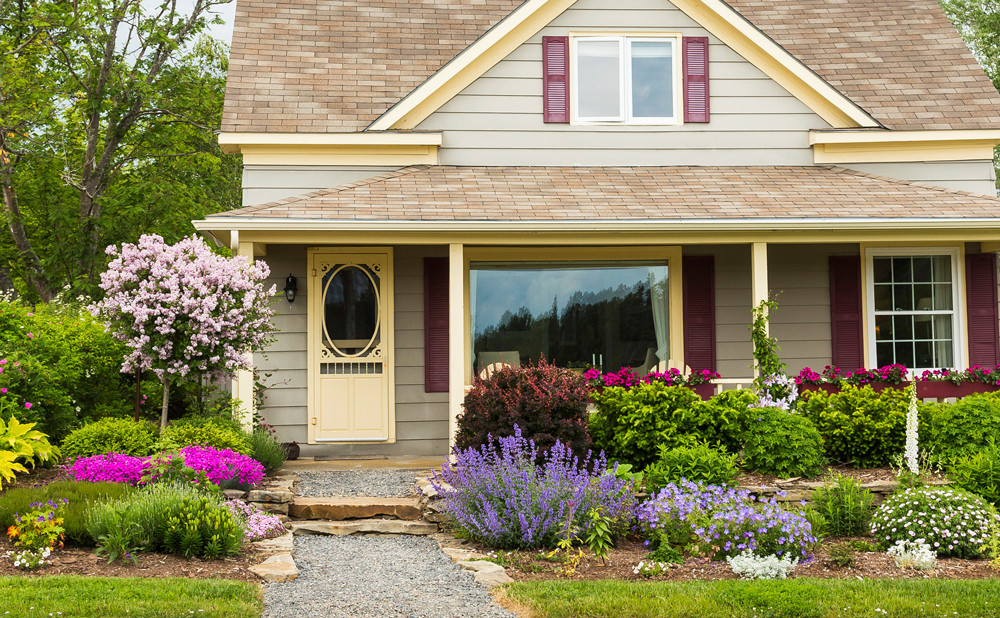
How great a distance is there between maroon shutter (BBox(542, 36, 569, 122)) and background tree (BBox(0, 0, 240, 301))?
8.69 meters

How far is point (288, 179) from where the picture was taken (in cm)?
1103

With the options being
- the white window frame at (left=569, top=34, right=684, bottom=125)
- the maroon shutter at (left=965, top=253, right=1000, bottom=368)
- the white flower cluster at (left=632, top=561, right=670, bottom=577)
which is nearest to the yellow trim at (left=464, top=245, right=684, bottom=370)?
the white window frame at (left=569, top=34, right=684, bottom=125)

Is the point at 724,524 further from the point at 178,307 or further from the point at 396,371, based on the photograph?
the point at 396,371

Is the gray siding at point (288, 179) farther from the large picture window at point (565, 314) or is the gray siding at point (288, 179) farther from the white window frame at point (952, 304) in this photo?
the white window frame at point (952, 304)

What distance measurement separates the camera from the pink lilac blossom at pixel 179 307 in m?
8.19

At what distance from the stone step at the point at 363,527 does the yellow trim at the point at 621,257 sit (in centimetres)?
355

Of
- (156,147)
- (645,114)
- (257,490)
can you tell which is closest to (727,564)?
(257,490)

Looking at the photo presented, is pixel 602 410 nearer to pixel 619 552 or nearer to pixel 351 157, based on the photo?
pixel 619 552

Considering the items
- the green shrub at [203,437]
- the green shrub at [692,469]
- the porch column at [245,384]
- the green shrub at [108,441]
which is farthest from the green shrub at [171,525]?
the green shrub at [692,469]

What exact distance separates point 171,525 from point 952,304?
366 inches

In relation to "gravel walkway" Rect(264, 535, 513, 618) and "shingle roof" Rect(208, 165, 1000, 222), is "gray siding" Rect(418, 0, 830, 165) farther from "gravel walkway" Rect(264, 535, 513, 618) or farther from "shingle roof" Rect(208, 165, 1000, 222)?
"gravel walkway" Rect(264, 535, 513, 618)

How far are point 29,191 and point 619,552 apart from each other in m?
15.7

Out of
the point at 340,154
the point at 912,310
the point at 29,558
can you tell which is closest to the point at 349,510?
the point at 29,558

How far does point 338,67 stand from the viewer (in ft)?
39.7
